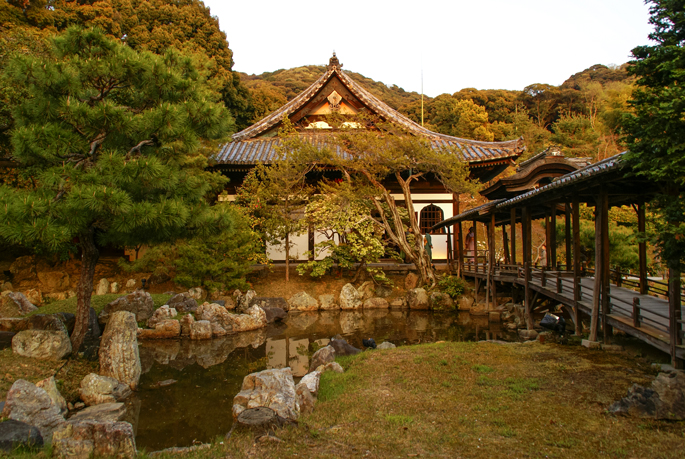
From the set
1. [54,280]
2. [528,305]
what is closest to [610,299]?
[528,305]

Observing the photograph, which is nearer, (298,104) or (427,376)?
(427,376)

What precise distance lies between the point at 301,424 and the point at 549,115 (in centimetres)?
4223

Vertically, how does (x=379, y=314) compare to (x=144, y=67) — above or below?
below

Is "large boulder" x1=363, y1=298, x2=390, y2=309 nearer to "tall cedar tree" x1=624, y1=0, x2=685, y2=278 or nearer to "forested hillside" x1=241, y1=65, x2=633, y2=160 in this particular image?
"tall cedar tree" x1=624, y1=0, x2=685, y2=278

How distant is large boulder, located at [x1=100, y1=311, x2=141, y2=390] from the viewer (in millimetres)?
7410

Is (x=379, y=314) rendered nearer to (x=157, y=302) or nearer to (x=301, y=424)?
(x=157, y=302)

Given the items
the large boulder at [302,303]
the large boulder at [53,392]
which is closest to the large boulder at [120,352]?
the large boulder at [53,392]

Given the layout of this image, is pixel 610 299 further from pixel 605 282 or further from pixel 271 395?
pixel 271 395

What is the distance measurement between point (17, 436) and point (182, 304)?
838 cm

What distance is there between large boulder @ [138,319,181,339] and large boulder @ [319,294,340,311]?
5413mm

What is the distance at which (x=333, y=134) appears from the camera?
1756 centimetres

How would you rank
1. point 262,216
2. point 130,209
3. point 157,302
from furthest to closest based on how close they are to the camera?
point 262,216 → point 157,302 → point 130,209

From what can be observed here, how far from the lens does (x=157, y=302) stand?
12461 millimetres

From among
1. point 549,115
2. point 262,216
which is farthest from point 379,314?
point 549,115
